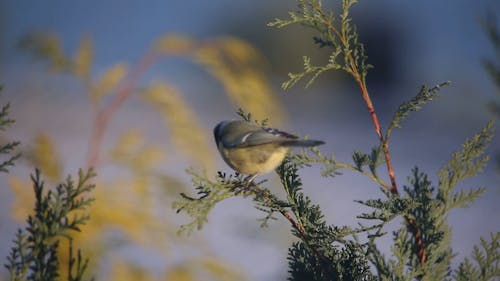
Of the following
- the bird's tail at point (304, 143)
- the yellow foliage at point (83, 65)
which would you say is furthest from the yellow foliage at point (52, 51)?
the bird's tail at point (304, 143)

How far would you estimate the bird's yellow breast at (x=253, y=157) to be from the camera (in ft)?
3.00

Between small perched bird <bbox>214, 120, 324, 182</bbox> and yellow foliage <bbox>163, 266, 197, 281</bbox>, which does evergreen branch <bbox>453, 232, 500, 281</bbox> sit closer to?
small perched bird <bbox>214, 120, 324, 182</bbox>

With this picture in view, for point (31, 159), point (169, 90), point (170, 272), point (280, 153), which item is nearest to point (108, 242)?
point (170, 272)

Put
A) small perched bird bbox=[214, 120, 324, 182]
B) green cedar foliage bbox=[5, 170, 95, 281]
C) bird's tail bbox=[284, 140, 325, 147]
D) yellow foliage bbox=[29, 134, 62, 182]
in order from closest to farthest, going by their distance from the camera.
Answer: green cedar foliage bbox=[5, 170, 95, 281]
bird's tail bbox=[284, 140, 325, 147]
small perched bird bbox=[214, 120, 324, 182]
yellow foliage bbox=[29, 134, 62, 182]

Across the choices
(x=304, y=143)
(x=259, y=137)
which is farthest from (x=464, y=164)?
(x=259, y=137)

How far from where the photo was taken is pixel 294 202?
754 millimetres

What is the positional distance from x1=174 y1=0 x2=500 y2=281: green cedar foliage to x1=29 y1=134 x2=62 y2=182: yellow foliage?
0.87 metres

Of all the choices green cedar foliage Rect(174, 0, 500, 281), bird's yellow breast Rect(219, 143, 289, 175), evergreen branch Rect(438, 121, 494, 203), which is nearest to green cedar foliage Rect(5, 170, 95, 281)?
green cedar foliage Rect(174, 0, 500, 281)

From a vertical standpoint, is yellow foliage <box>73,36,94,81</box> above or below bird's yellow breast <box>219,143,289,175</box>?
above

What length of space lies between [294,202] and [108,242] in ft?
3.06

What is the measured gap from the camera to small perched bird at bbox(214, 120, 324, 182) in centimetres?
90

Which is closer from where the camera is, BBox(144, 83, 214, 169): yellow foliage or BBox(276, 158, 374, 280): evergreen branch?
BBox(276, 158, 374, 280): evergreen branch

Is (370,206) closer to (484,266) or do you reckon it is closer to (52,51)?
(484,266)

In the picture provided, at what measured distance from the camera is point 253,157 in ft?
3.24
